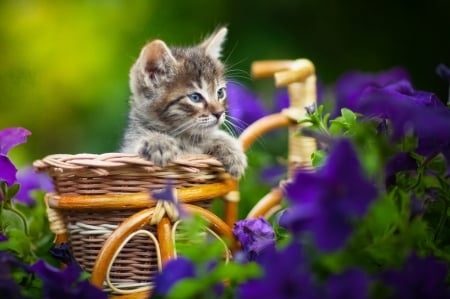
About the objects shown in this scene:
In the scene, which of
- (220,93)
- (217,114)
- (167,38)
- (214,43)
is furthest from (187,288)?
(167,38)

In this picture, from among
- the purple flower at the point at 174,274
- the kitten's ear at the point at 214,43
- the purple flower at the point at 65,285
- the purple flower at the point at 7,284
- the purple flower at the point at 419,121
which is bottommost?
the purple flower at the point at 65,285

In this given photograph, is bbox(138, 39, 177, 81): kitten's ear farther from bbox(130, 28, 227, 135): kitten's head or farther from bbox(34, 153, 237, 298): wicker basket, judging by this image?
bbox(34, 153, 237, 298): wicker basket

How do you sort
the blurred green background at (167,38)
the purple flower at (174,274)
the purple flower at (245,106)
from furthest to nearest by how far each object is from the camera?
the blurred green background at (167,38) < the purple flower at (245,106) < the purple flower at (174,274)

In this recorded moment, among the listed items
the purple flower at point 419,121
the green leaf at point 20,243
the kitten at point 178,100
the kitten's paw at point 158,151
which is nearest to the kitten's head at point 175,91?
the kitten at point 178,100

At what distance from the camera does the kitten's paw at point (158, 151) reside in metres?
1.50

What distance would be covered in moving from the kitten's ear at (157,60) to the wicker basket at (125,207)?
40 cm

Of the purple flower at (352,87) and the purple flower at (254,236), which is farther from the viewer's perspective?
the purple flower at (352,87)

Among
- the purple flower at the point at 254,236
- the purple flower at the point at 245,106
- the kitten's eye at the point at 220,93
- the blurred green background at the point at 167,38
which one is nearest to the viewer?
the purple flower at the point at 254,236

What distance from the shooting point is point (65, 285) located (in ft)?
3.95

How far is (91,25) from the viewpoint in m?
3.89

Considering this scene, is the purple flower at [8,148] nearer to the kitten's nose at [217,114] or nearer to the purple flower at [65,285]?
the purple flower at [65,285]

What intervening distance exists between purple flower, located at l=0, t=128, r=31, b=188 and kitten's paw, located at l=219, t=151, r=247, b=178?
432mm

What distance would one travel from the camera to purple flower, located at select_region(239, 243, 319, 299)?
927 millimetres

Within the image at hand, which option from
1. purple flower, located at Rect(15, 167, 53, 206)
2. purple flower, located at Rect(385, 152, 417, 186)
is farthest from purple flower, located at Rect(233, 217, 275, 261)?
purple flower, located at Rect(15, 167, 53, 206)
